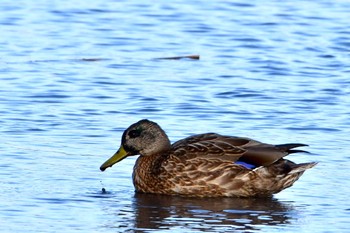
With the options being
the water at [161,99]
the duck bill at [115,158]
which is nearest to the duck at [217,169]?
the duck bill at [115,158]

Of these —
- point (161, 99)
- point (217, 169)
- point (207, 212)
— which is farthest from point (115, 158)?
point (161, 99)

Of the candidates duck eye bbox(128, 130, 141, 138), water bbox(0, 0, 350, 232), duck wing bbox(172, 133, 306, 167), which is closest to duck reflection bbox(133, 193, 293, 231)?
water bbox(0, 0, 350, 232)

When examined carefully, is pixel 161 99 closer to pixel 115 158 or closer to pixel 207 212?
pixel 115 158

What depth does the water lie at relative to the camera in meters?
11.3

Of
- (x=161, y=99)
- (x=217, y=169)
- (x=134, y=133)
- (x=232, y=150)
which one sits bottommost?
(x=161, y=99)

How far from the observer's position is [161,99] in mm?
16297

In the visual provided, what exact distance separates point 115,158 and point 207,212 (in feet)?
Result: 4.50

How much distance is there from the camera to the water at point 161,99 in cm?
1131

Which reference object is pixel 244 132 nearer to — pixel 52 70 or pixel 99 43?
pixel 52 70

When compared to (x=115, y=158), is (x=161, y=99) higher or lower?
lower

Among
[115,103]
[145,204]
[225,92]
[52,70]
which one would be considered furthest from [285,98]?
[145,204]

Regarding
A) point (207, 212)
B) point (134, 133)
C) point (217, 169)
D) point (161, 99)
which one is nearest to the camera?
point (207, 212)

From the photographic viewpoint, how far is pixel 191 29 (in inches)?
891

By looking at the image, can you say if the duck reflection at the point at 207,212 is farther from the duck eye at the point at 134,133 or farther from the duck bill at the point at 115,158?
the duck eye at the point at 134,133
